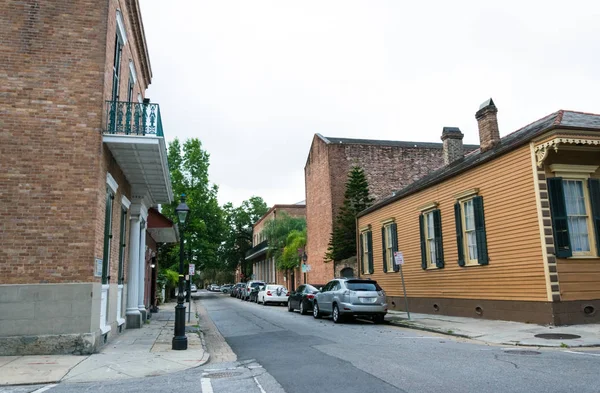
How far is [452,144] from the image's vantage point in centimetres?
2288

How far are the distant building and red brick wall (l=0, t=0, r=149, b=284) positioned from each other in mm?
10933

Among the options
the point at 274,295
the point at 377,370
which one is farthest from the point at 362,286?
the point at 274,295

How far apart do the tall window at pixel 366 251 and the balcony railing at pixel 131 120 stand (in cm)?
1567

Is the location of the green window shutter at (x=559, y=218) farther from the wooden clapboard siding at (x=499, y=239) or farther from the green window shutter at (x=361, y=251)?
the green window shutter at (x=361, y=251)

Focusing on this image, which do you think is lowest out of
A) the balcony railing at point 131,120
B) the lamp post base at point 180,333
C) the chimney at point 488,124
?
the lamp post base at point 180,333

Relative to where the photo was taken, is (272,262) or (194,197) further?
(272,262)

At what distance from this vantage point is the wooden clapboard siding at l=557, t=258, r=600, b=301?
40.7 feet

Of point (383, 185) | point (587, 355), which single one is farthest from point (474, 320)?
point (383, 185)

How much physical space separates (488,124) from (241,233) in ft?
191

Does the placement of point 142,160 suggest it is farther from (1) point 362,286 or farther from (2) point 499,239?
(2) point 499,239

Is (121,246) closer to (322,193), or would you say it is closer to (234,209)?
(322,193)

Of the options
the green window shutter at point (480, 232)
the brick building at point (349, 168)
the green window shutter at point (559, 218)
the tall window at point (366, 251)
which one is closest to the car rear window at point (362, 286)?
the green window shutter at point (480, 232)

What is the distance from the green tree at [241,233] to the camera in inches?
2795

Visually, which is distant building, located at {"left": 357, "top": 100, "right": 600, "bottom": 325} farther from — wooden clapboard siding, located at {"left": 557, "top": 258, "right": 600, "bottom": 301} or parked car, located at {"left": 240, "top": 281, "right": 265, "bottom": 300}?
parked car, located at {"left": 240, "top": 281, "right": 265, "bottom": 300}
